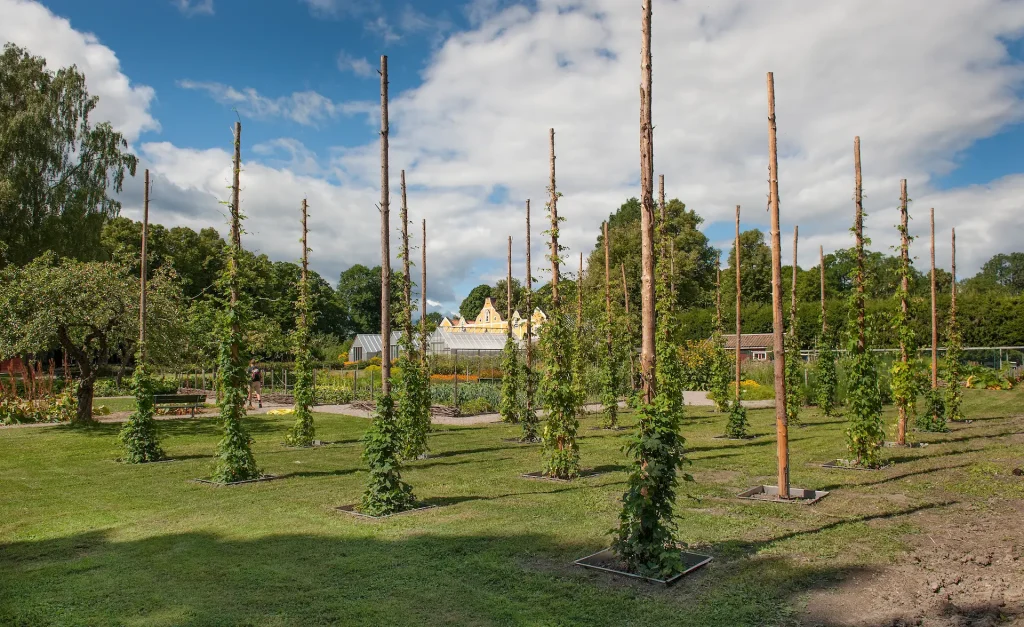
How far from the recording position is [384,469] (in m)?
8.31

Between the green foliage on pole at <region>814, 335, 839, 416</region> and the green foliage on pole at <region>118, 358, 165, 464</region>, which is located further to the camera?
the green foliage on pole at <region>814, 335, 839, 416</region>

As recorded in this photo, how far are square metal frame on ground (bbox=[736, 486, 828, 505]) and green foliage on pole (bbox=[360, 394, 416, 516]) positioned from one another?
4.32 meters

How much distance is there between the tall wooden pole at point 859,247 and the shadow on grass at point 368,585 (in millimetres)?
6722

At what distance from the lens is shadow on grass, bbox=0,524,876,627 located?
4895 mm

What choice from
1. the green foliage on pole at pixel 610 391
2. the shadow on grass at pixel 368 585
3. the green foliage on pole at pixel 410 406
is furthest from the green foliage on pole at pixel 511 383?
the shadow on grass at pixel 368 585

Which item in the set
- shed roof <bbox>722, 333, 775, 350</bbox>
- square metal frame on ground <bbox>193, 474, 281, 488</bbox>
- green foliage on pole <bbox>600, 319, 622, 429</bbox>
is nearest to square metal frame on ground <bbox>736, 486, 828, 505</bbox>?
square metal frame on ground <bbox>193, 474, 281, 488</bbox>

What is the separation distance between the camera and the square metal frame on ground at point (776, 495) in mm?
8414

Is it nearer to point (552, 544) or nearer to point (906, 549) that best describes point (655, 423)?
point (552, 544)

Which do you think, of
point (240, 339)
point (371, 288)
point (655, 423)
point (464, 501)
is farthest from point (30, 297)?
point (371, 288)

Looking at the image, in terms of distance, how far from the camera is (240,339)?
10.7m

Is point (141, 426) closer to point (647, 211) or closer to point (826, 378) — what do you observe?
point (647, 211)

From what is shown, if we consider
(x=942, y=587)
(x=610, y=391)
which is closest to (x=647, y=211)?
(x=942, y=587)

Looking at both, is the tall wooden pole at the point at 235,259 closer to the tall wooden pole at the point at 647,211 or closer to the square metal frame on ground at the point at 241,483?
the square metal frame on ground at the point at 241,483

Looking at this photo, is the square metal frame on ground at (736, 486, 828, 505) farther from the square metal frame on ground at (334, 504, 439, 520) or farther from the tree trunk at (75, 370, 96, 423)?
the tree trunk at (75, 370, 96, 423)
